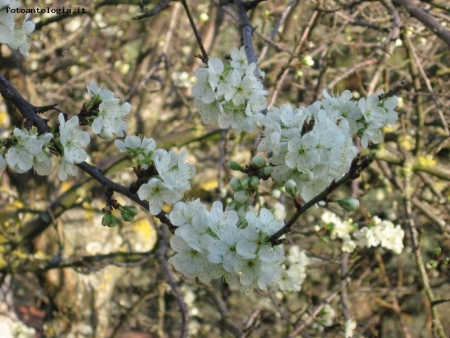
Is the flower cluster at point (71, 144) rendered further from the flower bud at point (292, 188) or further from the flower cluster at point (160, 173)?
the flower bud at point (292, 188)

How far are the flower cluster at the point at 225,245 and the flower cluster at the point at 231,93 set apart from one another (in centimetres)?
32

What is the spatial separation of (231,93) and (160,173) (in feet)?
1.03

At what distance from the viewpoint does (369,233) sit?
9.23ft

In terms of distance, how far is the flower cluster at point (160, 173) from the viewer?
4.42 ft

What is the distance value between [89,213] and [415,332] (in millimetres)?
4646

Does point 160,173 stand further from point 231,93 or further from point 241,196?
point 231,93

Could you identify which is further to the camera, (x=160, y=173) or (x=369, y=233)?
(x=369, y=233)

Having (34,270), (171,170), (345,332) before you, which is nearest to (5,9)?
(171,170)

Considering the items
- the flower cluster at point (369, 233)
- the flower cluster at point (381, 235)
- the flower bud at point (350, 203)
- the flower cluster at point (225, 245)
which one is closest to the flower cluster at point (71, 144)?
the flower cluster at point (225, 245)

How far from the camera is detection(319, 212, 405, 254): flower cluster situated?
9.25 ft

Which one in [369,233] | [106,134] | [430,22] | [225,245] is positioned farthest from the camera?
[369,233]

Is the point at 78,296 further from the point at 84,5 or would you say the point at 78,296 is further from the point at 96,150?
the point at 84,5

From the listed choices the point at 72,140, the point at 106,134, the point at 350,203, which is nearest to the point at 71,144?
the point at 72,140

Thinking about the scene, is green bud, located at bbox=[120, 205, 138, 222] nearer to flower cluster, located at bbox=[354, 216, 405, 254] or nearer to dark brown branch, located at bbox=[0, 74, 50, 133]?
dark brown branch, located at bbox=[0, 74, 50, 133]
